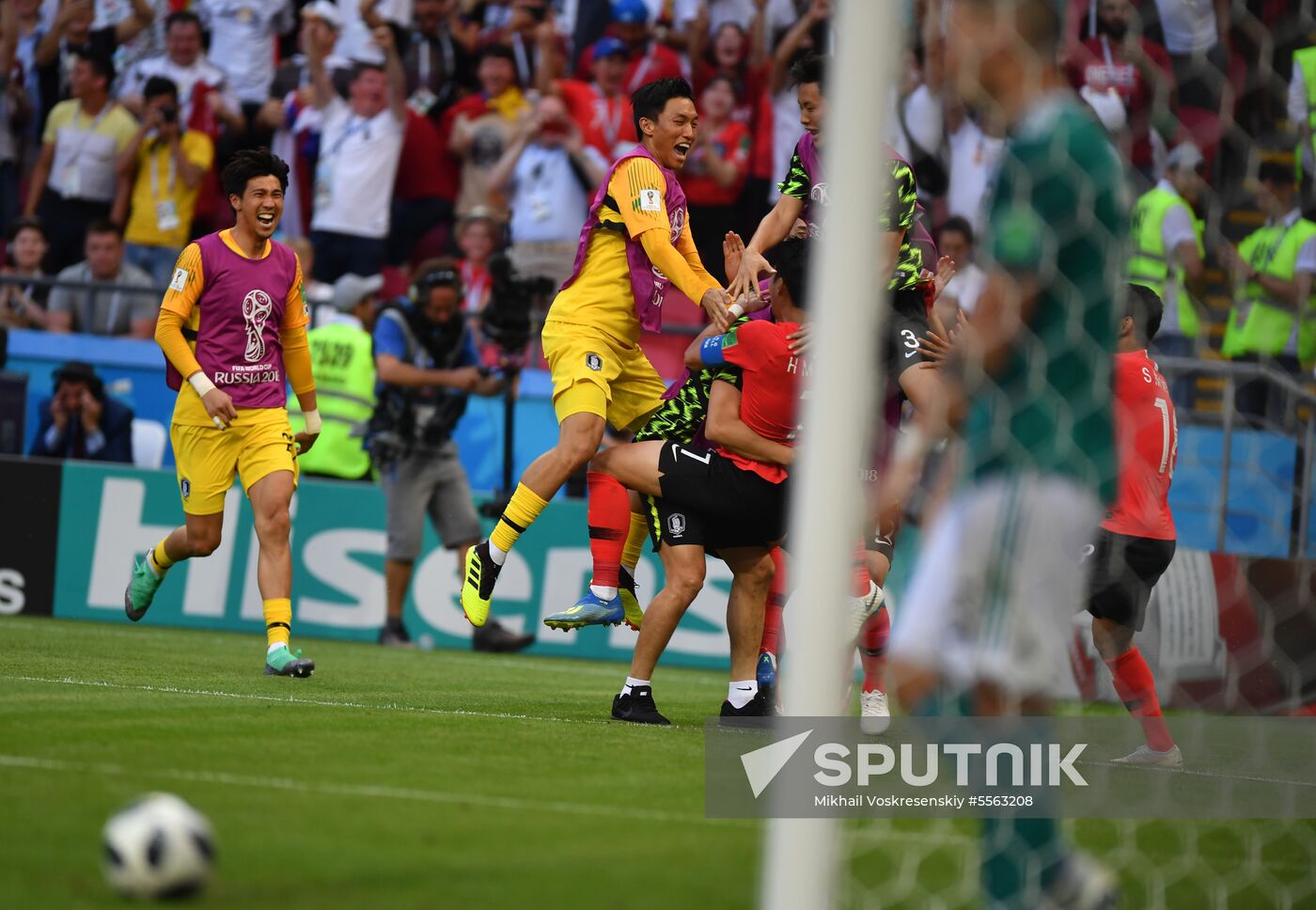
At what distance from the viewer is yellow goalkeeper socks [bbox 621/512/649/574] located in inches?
338

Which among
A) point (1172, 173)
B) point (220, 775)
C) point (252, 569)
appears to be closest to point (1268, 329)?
point (1172, 173)

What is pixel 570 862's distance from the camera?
14.7 feet

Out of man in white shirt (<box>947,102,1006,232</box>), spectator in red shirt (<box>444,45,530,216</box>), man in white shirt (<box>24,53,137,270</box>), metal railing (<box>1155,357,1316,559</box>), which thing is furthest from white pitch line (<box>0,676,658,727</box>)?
man in white shirt (<box>24,53,137,270</box>)

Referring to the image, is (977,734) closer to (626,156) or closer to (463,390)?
(626,156)

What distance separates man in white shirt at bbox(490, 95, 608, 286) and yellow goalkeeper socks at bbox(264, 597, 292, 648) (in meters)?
6.19

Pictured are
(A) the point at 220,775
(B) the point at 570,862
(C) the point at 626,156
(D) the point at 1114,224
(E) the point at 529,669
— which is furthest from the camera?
(E) the point at 529,669

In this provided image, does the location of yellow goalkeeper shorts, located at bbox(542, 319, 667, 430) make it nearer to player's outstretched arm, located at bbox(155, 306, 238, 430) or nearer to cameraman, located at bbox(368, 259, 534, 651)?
player's outstretched arm, located at bbox(155, 306, 238, 430)

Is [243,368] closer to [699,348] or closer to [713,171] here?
[699,348]

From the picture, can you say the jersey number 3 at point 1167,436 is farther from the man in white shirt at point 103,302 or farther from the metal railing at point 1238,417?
the man in white shirt at point 103,302

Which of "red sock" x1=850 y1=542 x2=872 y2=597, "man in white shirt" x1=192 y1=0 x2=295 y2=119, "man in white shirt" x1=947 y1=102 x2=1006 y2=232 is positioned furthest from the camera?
"man in white shirt" x1=192 y1=0 x2=295 y2=119

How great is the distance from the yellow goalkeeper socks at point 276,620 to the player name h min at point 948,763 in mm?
3352

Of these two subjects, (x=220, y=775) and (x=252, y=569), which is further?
(x=252, y=569)

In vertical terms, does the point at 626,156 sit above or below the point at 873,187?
above

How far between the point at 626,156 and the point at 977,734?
15.6 ft
